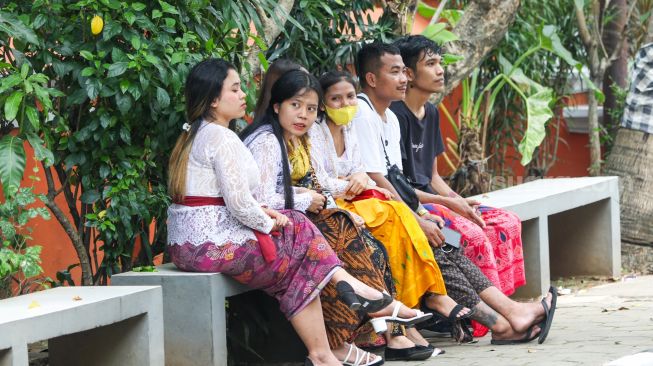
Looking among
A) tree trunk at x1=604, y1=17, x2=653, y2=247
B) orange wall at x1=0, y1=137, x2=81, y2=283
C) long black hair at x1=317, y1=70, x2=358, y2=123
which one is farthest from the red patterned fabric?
tree trunk at x1=604, y1=17, x2=653, y2=247

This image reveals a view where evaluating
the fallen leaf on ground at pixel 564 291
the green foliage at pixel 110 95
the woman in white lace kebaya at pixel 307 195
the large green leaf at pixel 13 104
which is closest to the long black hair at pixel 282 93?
the woman in white lace kebaya at pixel 307 195

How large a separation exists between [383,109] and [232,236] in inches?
67.1

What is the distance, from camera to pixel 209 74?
18.2ft

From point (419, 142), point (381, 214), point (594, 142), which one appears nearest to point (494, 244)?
point (419, 142)

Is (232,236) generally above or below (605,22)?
below

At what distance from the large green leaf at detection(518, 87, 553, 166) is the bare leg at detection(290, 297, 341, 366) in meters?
4.99

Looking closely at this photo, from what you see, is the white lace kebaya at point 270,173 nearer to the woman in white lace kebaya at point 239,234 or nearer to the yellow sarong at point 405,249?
the woman in white lace kebaya at point 239,234

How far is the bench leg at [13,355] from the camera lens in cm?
438

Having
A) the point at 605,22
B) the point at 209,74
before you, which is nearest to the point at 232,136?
the point at 209,74

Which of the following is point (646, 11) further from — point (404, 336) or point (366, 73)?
point (404, 336)

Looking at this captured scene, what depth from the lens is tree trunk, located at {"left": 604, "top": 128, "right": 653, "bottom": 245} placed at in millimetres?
9719

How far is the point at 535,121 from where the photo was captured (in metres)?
10.4

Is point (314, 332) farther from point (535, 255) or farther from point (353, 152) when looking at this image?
point (535, 255)

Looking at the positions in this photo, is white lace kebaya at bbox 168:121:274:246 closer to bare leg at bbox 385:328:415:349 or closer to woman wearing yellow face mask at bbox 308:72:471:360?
woman wearing yellow face mask at bbox 308:72:471:360
